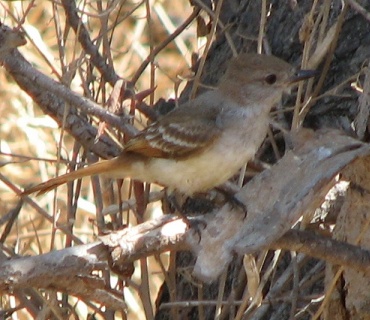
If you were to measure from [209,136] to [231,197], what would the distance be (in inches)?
22.2

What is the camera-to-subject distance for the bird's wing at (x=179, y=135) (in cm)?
436

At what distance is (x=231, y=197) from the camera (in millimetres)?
3852

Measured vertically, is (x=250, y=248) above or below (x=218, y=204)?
below

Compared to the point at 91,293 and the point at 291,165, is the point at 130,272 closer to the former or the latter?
the point at 91,293

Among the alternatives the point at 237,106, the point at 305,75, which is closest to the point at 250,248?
the point at 305,75

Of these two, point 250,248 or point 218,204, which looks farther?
point 218,204

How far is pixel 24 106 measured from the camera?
766cm

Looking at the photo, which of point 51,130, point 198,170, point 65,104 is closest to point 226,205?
point 198,170

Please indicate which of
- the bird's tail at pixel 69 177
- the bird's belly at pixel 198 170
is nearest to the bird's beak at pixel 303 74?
the bird's belly at pixel 198 170

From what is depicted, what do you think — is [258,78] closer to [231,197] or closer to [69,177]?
[231,197]

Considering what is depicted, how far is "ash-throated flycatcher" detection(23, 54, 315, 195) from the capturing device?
423 cm

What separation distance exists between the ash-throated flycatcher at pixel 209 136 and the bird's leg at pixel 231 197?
0.10m

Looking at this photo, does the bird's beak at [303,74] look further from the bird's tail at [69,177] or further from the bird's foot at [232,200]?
the bird's tail at [69,177]

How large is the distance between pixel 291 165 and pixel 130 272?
77 centimetres
